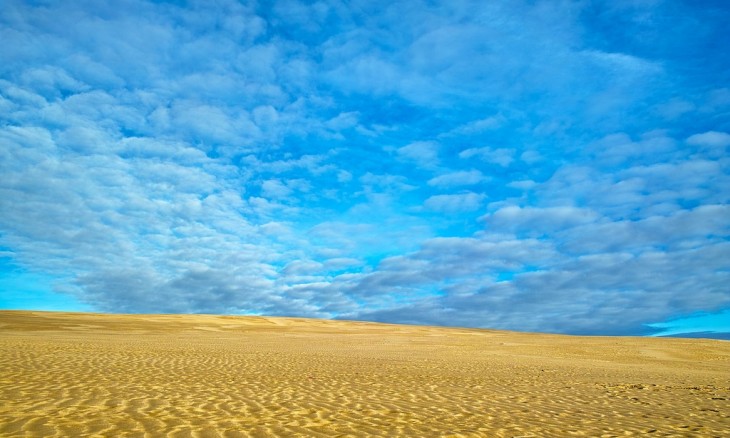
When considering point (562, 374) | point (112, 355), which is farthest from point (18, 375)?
point (562, 374)

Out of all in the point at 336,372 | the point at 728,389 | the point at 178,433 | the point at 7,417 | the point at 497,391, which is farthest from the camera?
the point at 336,372

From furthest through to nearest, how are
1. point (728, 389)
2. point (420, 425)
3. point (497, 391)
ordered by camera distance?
point (728, 389), point (497, 391), point (420, 425)

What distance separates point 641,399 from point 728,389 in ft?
20.7

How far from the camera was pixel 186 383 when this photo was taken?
47.1ft

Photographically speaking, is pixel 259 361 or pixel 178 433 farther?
pixel 259 361

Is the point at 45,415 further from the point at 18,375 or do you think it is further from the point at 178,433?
the point at 18,375

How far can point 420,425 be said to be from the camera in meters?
9.34

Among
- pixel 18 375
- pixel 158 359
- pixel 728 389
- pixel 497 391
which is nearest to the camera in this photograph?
pixel 18 375

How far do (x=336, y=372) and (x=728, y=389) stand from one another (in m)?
15.0

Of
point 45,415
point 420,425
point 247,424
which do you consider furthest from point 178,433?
point 420,425

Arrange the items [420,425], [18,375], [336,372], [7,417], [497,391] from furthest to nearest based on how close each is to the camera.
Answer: [336,372]
[497,391]
[18,375]
[420,425]
[7,417]

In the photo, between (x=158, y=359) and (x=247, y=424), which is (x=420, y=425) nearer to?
(x=247, y=424)

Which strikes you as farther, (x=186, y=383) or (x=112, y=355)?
(x=112, y=355)

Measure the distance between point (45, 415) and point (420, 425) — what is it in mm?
7195
